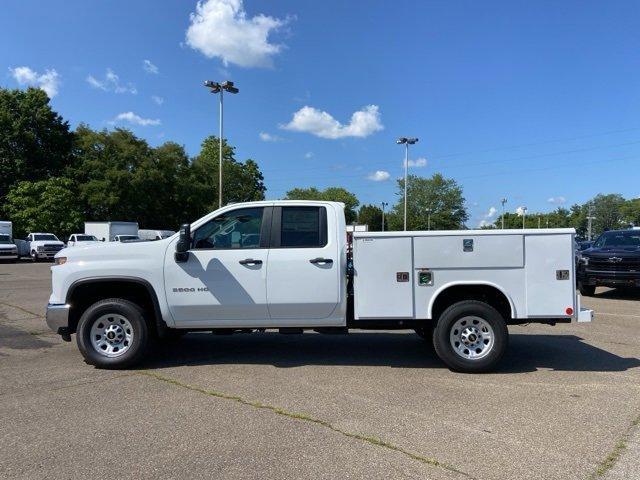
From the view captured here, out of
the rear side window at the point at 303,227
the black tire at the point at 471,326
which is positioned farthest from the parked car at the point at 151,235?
the black tire at the point at 471,326

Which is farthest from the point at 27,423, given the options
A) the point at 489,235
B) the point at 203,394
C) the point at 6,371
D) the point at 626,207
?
the point at 626,207

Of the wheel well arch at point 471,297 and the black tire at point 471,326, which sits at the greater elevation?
the wheel well arch at point 471,297

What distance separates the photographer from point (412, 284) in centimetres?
632

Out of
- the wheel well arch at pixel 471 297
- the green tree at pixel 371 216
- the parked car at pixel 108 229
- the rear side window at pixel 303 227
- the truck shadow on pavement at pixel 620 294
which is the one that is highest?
the green tree at pixel 371 216

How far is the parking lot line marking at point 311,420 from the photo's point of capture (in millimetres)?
3947

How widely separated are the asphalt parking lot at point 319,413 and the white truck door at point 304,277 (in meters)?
0.72

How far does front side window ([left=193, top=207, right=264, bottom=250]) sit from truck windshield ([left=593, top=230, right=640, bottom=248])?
1217cm

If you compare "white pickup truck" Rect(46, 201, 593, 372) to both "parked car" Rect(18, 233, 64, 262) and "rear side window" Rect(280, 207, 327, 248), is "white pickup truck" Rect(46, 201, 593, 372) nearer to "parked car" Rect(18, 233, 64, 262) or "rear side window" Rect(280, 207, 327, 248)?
"rear side window" Rect(280, 207, 327, 248)

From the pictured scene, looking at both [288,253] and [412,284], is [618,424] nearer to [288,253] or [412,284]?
[412,284]

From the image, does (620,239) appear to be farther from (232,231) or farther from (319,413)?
(319,413)

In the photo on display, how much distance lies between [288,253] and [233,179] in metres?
67.9

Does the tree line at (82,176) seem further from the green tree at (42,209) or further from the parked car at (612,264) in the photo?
the parked car at (612,264)

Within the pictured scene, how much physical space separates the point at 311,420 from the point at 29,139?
48.8 meters

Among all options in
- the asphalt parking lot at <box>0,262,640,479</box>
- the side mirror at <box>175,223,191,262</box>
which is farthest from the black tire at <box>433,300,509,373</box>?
the side mirror at <box>175,223,191,262</box>
